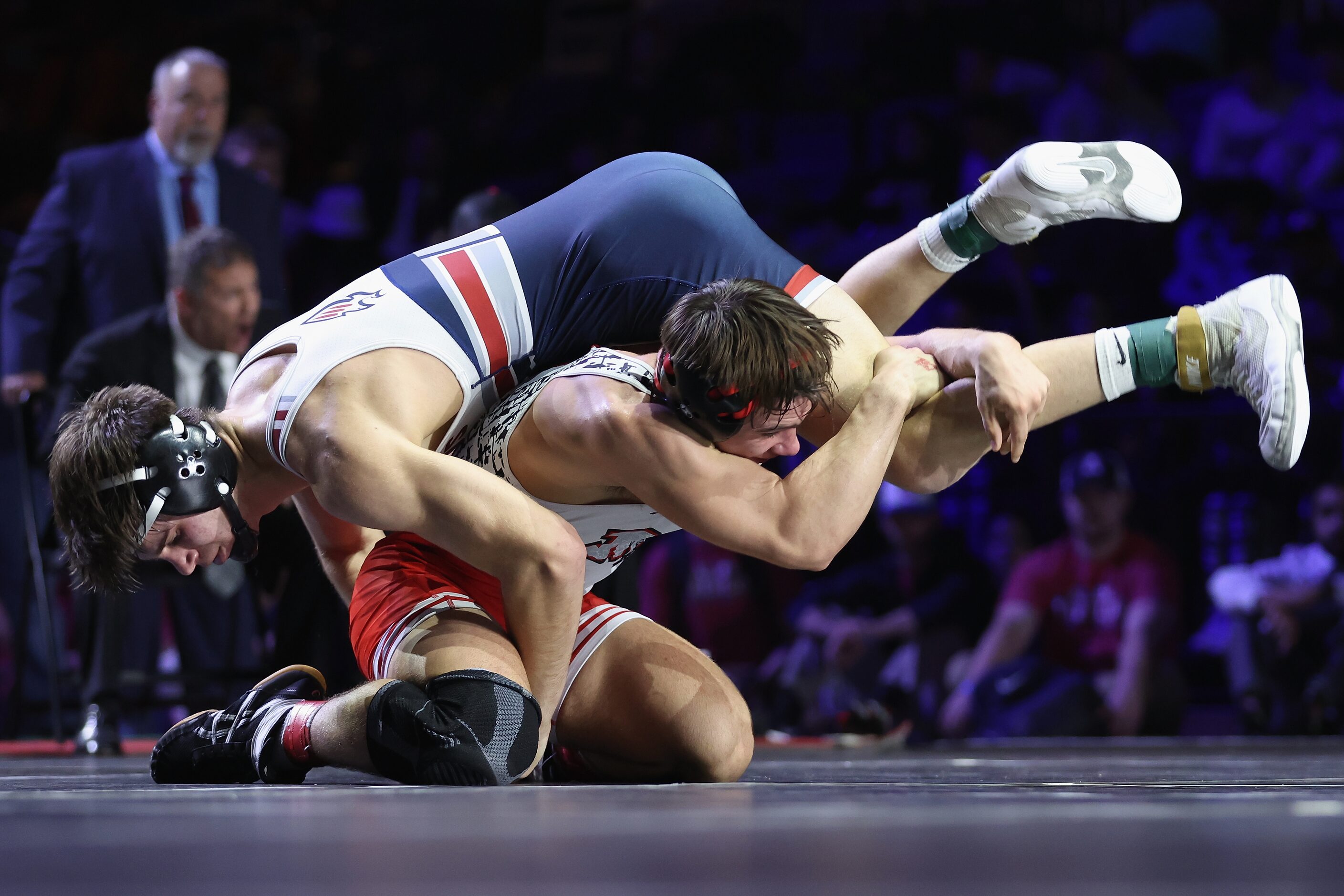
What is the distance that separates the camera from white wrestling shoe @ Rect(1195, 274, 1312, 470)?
2146 millimetres

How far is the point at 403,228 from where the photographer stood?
6020 mm

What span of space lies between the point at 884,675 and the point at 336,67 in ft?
13.7

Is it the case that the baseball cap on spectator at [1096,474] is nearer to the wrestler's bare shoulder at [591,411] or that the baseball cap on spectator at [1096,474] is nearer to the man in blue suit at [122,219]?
the man in blue suit at [122,219]

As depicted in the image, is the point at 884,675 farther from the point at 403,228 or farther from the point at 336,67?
the point at 336,67

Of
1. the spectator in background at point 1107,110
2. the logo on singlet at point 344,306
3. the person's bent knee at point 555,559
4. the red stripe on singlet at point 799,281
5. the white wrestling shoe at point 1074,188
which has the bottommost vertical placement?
the person's bent knee at point 555,559

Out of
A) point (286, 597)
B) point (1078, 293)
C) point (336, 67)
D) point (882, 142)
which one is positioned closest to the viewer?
point (286, 597)

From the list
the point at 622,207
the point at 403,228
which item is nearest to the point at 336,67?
the point at 403,228

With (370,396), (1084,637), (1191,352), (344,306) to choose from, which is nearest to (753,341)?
(370,396)

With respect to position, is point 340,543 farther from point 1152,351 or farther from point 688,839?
point 688,839

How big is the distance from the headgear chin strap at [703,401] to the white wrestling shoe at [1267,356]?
0.78 metres

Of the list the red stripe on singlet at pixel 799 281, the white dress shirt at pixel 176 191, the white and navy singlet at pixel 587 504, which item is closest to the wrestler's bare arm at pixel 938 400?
the red stripe on singlet at pixel 799 281

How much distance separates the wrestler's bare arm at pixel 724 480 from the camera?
1930 millimetres

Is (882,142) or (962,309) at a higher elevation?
(882,142)

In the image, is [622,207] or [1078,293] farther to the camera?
[1078,293]
